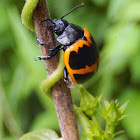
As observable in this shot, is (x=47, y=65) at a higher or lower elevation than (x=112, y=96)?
higher

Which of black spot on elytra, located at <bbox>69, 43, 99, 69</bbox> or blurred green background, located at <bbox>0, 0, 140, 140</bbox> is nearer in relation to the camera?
black spot on elytra, located at <bbox>69, 43, 99, 69</bbox>

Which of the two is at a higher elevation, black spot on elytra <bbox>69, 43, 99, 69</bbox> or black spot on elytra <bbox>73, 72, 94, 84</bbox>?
black spot on elytra <bbox>69, 43, 99, 69</bbox>

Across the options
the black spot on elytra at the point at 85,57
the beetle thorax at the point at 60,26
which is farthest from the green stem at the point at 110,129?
the beetle thorax at the point at 60,26

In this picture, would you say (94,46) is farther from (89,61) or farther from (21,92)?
(21,92)

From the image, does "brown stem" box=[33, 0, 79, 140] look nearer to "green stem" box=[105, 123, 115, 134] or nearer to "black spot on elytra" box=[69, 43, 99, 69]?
"green stem" box=[105, 123, 115, 134]

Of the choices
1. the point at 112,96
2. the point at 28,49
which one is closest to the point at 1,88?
the point at 28,49

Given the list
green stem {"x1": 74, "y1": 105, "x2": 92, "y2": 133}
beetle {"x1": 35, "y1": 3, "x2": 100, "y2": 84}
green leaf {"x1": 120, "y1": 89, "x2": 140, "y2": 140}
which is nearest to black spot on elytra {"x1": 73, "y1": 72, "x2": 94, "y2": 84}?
beetle {"x1": 35, "y1": 3, "x2": 100, "y2": 84}

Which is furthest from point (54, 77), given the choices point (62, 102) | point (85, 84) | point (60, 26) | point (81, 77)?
point (85, 84)

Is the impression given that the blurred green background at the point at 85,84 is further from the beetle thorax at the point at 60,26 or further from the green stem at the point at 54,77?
the green stem at the point at 54,77
